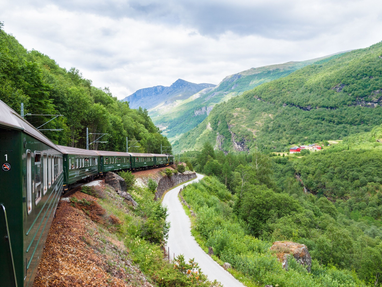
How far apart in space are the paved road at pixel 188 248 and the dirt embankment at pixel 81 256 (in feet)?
21.0

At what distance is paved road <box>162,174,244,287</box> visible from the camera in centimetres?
1573

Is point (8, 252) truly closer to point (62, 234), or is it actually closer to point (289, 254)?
→ point (62, 234)

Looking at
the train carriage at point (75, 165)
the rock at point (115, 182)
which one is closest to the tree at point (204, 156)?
the rock at point (115, 182)

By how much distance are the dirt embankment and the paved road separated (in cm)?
642

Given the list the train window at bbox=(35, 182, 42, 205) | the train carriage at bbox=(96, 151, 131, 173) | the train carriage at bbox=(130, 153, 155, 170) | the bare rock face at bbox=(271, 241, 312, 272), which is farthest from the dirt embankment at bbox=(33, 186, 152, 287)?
the train carriage at bbox=(130, 153, 155, 170)

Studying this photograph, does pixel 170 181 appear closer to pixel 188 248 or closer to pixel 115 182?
pixel 115 182

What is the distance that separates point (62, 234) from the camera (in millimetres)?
9523

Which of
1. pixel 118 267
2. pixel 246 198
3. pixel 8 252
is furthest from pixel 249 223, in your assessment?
pixel 8 252

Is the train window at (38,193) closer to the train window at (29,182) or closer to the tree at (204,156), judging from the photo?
the train window at (29,182)

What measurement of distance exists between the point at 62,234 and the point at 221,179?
82939 millimetres

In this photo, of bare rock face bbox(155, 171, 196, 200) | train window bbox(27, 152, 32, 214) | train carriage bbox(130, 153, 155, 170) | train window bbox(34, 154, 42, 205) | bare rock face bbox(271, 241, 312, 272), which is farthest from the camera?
bare rock face bbox(155, 171, 196, 200)

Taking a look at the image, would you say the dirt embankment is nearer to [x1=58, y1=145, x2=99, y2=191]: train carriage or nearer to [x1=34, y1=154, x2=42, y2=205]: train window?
[x1=34, y1=154, x2=42, y2=205]: train window

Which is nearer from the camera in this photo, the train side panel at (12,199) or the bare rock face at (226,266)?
the train side panel at (12,199)

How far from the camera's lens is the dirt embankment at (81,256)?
22.5 feet
